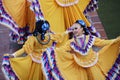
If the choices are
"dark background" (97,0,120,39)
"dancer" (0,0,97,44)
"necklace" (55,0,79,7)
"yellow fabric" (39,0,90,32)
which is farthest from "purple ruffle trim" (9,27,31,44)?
→ "dark background" (97,0,120,39)

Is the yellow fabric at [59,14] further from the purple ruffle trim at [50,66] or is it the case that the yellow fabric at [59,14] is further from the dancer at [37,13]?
the purple ruffle trim at [50,66]

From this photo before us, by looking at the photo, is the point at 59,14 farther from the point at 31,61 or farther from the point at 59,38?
the point at 31,61

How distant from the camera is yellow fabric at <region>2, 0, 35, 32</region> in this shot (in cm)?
436

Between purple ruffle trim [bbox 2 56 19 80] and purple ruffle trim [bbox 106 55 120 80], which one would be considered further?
purple ruffle trim [bbox 106 55 120 80]

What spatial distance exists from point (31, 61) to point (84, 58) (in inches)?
21.5

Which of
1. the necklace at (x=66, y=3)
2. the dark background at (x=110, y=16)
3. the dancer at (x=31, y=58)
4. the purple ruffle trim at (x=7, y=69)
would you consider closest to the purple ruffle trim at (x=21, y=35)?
the necklace at (x=66, y=3)

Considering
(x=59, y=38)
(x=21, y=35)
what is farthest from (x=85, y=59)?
(x=21, y=35)

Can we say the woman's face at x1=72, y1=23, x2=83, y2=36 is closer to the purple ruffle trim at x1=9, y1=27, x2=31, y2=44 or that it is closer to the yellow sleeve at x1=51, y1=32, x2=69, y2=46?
the yellow sleeve at x1=51, y1=32, x2=69, y2=46

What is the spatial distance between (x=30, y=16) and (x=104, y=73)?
48.5 inches

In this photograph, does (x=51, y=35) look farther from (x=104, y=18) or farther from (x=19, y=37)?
(x=104, y=18)

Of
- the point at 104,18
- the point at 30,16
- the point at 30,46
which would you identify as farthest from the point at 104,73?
the point at 104,18

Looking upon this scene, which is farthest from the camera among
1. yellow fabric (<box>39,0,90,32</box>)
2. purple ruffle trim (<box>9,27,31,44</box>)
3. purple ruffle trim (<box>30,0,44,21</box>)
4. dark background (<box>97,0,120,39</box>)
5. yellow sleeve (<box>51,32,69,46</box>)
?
dark background (<box>97,0,120,39</box>)

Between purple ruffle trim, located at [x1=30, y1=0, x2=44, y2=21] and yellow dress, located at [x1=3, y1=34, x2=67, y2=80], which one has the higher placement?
purple ruffle trim, located at [x1=30, y1=0, x2=44, y2=21]

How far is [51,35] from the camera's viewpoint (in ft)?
12.7
